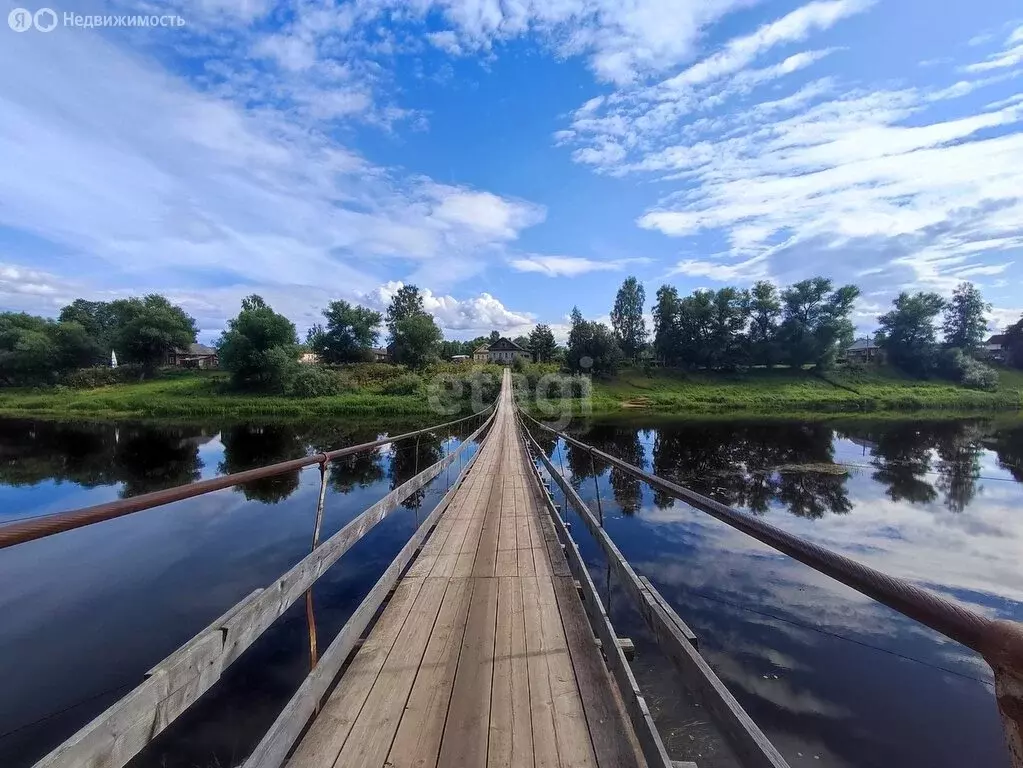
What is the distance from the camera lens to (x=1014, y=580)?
7.81m

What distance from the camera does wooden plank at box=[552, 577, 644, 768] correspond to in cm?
210

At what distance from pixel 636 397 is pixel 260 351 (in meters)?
30.5

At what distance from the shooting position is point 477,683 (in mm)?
2629

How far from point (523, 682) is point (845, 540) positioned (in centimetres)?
929

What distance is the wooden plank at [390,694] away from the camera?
6.92 feet

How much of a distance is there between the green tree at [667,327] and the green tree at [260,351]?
1388 inches

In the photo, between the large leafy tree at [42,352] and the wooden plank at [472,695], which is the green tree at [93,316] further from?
the wooden plank at [472,695]

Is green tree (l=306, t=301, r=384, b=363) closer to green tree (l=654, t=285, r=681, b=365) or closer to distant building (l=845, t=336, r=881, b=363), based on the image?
green tree (l=654, t=285, r=681, b=365)

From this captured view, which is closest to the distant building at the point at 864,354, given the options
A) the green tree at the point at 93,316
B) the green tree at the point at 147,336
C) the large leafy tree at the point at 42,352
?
the green tree at the point at 147,336

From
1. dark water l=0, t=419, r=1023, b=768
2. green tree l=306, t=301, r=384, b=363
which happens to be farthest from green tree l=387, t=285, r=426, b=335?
dark water l=0, t=419, r=1023, b=768

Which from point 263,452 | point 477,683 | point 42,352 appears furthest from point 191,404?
point 477,683

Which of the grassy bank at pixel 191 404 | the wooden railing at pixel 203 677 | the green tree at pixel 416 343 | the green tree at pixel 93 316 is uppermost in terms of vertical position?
the green tree at pixel 93 316

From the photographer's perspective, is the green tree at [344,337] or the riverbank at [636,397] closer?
the riverbank at [636,397]

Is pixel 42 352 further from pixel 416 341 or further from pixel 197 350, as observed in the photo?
pixel 416 341
